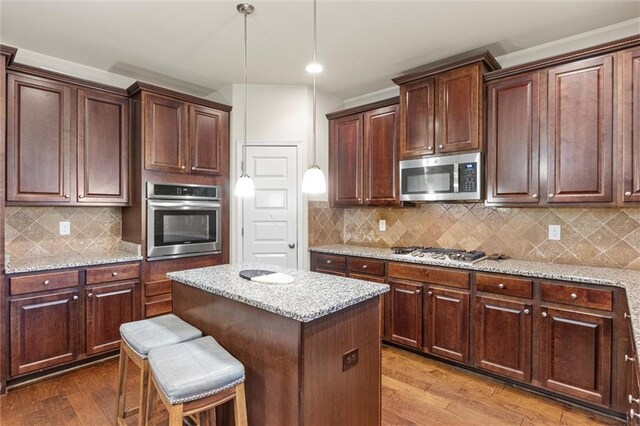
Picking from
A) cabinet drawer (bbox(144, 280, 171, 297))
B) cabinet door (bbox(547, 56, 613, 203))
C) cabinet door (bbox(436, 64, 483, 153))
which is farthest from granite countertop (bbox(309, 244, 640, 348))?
Answer: cabinet drawer (bbox(144, 280, 171, 297))

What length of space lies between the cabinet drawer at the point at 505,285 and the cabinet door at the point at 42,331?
3265mm

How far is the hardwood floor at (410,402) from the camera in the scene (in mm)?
2209

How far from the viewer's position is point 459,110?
9.61ft

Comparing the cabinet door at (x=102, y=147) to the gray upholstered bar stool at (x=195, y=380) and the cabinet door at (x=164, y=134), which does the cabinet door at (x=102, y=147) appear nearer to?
the cabinet door at (x=164, y=134)

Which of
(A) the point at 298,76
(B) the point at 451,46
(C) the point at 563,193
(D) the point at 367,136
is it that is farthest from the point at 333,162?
(C) the point at 563,193

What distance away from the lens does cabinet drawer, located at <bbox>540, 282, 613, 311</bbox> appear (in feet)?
7.12

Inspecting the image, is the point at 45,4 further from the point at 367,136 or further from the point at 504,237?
the point at 504,237

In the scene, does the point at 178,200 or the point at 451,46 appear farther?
the point at 178,200

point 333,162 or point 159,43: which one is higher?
point 159,43

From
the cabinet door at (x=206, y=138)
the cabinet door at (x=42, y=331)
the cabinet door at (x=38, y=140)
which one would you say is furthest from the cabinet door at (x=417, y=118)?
the cabinet door at (x=42, y=331)

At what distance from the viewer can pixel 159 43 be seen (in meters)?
2.86

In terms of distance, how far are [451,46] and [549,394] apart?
2793 millimetres

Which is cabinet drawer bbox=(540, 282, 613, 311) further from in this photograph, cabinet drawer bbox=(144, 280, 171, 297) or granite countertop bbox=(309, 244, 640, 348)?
cabinet drawer bbox=(144, 280, 171, 297)

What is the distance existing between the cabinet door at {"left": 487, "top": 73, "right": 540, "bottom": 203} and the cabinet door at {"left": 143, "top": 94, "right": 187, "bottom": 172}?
113 inches
